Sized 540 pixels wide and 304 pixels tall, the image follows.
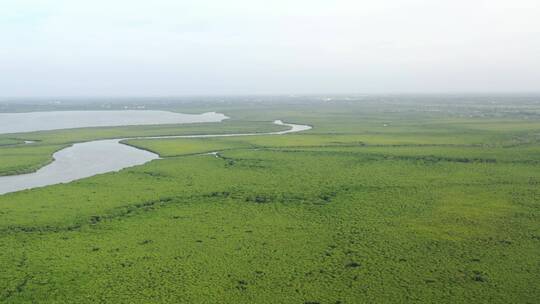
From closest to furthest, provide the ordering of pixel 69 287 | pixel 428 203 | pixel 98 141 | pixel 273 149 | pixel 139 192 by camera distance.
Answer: pixel 69 287
pixel 428 203
pixel 139 192
pixel 273 149
pixel 98 141

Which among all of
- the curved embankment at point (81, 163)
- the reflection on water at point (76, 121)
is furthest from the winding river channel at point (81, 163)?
the reflection on water at point (76, 121)

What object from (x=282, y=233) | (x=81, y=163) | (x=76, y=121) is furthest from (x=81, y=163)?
(x=76, y=121)

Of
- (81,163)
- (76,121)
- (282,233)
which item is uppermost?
(76,121)

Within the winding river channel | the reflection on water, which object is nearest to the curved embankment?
the winding river channel

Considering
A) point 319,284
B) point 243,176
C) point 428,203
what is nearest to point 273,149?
point 243,176

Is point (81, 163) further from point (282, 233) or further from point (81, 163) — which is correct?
point (282, 233)

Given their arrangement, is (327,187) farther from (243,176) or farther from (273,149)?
(273,149)

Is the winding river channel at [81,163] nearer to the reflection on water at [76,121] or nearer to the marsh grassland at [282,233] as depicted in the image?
the marsh grassland at [282,233]
